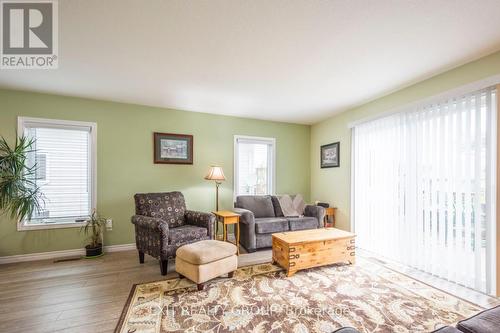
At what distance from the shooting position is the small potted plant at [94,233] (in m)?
3.30

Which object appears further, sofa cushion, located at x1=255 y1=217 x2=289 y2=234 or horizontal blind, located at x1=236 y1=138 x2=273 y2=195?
horizontal blind, located at x1=236 y1=138 x2=273 y2=195

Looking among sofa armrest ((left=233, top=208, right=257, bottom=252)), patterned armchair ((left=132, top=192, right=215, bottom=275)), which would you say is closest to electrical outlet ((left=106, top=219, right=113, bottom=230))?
patterned armchair ((left=132, top=192, right=215, bottom=275))

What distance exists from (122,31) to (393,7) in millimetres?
2170

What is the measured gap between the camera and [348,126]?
3.98m

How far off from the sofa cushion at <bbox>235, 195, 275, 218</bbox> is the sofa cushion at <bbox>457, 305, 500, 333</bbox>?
308cm

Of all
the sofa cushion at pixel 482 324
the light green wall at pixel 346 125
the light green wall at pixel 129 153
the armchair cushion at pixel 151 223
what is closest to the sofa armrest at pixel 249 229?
the light green wall at pixel 129 153

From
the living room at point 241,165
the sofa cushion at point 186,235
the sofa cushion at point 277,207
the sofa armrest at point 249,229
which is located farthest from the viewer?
the sofa cushion at point 277,207

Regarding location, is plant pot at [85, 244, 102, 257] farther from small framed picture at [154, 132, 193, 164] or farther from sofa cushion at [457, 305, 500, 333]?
sofa cushion at [457, 305, 500, 333]

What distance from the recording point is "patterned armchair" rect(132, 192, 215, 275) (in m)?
2.68

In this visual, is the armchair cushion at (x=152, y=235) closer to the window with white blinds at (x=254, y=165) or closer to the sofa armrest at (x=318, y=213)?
the window with white blinds at (x=254, y=165)

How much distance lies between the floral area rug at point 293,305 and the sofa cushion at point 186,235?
17.8 inches

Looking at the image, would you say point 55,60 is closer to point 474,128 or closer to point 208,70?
point 208,70

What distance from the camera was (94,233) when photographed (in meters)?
3.42

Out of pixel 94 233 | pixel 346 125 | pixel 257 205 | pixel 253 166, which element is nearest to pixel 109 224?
pixel 94 233
